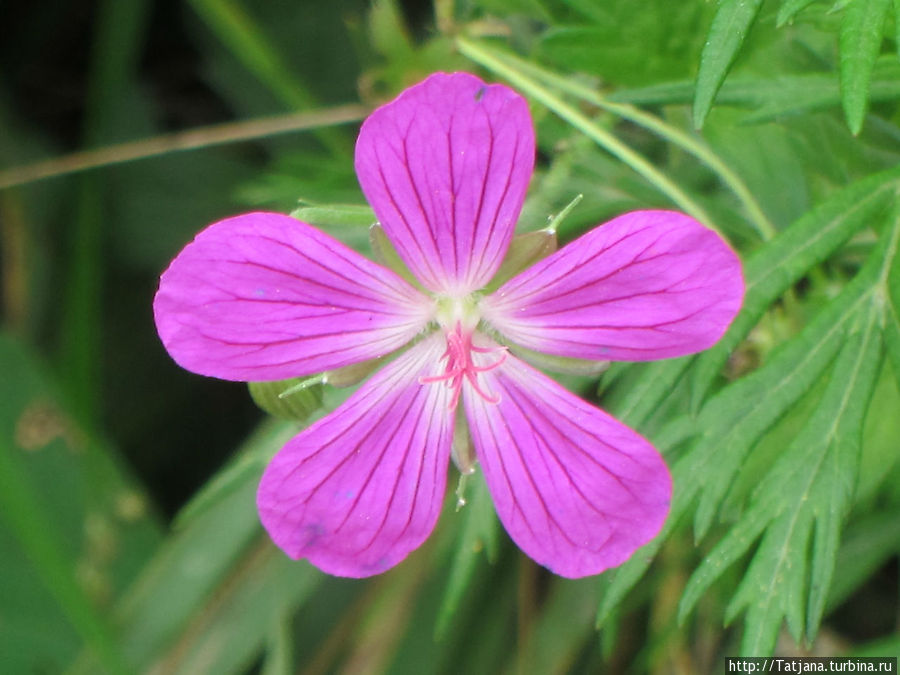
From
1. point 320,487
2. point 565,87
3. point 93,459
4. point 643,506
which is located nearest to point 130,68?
point 93,459

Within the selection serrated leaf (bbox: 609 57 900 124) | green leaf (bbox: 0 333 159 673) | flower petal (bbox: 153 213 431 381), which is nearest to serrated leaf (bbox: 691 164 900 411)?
serrated leaf (bbox: 609 57 900 124)

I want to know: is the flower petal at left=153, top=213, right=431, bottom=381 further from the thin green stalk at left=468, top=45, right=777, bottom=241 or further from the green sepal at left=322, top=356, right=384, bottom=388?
the thin green stalk at left=468, top=45, right=777, bottom=241

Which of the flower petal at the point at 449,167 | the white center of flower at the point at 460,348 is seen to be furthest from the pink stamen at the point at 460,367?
the flower petal at the point at 449,167

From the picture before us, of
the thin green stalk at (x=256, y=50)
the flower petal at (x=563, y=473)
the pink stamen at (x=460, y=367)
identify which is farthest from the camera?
the thin green stalk at (x=256, y=50)

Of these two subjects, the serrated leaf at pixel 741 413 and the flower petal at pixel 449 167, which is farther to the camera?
the serrated leaf at pixel 741 413

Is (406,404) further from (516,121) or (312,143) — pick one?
(312,143)

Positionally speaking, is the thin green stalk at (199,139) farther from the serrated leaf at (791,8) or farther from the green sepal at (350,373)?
the serrated leaf at (791,8)
